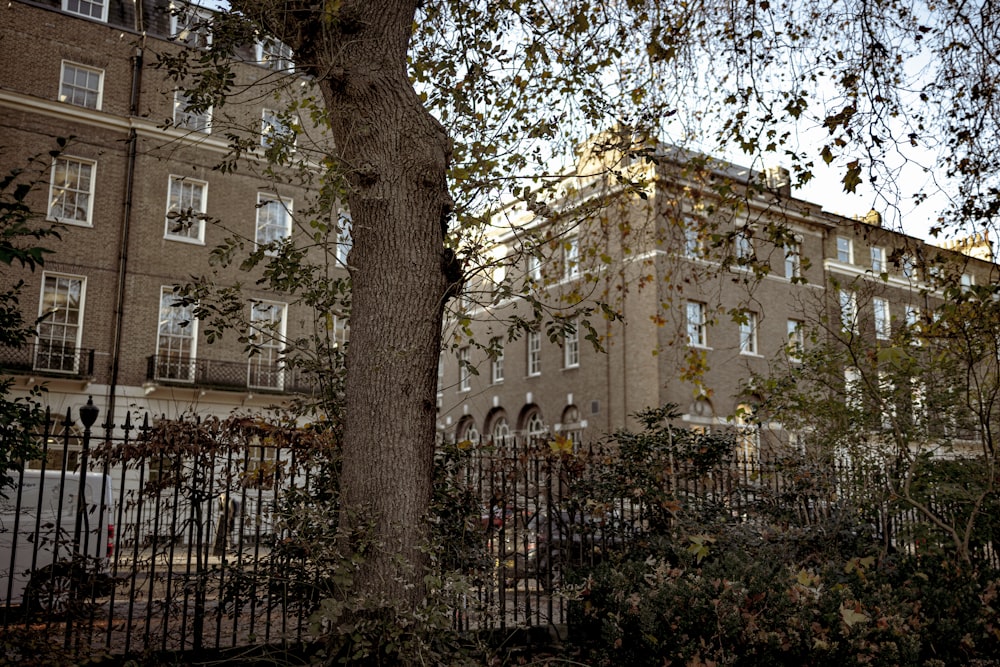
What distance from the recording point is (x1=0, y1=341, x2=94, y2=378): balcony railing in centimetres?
2347

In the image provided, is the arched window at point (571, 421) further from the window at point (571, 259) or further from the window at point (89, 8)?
the window at point (89, 8)

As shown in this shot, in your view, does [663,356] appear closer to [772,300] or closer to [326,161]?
[772,300]

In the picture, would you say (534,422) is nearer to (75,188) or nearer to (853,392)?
(75,188)

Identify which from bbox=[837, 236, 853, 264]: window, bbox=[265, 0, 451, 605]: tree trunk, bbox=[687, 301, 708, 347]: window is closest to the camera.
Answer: bbox=[265, 0, 451, 605]: tree trunk

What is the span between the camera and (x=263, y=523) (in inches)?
273

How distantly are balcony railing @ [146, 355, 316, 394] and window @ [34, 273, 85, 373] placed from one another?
2.08 meters

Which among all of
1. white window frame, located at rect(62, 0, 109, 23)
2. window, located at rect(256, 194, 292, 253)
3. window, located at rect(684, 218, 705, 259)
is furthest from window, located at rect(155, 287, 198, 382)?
window, located at rect(684, 218, 705, 259)

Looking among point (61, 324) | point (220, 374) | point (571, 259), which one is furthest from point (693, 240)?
point (61, 324)

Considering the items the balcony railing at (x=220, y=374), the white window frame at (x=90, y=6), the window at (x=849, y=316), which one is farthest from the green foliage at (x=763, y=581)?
the white window frame at (x=90, y=6)

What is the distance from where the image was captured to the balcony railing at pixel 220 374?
25.0 metres

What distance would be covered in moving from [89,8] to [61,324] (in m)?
9.73

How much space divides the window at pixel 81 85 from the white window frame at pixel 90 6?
5.47ft

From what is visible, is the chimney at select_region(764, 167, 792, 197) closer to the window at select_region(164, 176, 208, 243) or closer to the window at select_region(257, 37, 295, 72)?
the window at select_region(257, 37, 295, 72)

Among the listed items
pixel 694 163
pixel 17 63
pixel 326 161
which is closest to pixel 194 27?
pixel 326 161
